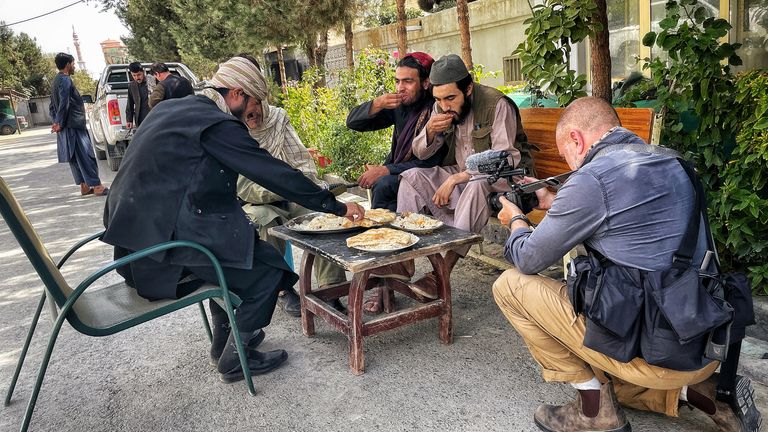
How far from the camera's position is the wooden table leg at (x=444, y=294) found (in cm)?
318

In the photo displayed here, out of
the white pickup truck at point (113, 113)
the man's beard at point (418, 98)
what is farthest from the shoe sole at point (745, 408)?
the white pickup truck at point (113, 113)

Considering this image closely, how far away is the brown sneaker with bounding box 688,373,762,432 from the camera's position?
218cm

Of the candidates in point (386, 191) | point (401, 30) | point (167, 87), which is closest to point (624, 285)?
point (386, 191)

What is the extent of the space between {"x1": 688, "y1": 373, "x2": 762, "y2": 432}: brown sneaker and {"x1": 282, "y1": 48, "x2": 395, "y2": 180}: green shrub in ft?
16.7

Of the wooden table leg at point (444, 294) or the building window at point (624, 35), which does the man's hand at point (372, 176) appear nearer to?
the wooden table leg at point (444, 294)

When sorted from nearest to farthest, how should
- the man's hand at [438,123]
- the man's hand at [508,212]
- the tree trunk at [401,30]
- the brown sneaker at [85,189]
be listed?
1. the man's hand at [508,212]
2. the man's hand at [438,123]
3. the tree trunk at [401,30]
4. the brown sneaker at [85,189]

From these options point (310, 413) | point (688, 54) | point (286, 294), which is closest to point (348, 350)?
point (310, 413)

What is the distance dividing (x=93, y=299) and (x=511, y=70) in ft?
39.0

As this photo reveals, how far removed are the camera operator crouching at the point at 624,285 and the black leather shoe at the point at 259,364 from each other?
1.41 m

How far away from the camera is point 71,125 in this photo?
8.48 metres

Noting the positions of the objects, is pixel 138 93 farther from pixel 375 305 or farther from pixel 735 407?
pixel 735 407

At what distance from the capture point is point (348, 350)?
3297 millimetres

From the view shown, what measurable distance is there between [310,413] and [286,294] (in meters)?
1.37

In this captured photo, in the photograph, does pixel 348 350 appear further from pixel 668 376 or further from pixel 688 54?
pixel 688 54
